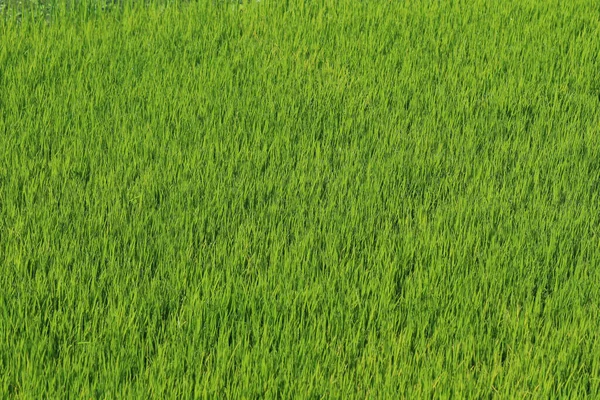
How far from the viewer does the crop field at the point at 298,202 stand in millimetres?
2633

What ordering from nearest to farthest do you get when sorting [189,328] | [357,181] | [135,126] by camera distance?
[189,328]
[357,181]
[135,126]

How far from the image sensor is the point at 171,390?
2453 millimetres

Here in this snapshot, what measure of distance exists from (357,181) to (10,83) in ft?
6.20

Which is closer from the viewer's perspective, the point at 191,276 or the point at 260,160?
the point at 191,276

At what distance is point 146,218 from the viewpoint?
3262 mm

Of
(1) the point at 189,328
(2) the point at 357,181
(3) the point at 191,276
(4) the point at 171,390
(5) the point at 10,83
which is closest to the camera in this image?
(4) the point at 171,390

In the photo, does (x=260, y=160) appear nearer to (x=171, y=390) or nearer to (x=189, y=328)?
(x=189, y=328)

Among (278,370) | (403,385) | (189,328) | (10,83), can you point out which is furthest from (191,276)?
(10,83)

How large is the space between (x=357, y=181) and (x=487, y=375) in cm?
120

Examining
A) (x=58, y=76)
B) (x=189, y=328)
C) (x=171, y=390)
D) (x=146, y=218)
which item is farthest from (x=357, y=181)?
(x=58, y=76)

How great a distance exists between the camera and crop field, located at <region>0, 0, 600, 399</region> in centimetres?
263

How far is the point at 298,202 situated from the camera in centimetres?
344

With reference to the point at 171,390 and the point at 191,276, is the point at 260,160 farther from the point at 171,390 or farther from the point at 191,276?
the point at 171,390

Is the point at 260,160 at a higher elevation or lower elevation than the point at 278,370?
higher
